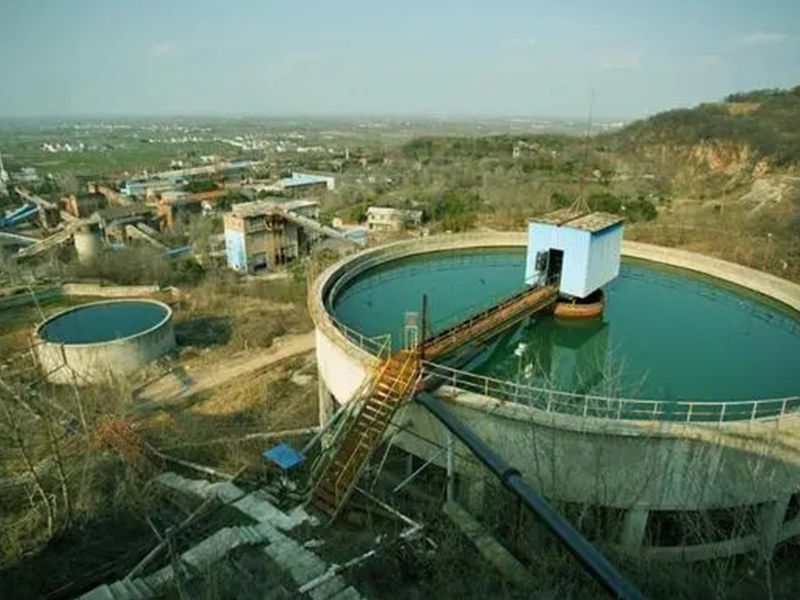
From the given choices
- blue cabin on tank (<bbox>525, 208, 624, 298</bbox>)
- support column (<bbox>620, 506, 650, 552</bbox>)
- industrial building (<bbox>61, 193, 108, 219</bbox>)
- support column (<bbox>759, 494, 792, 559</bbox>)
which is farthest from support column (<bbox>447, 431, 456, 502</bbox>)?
industrial building (<bbox>61, 193, 108, 219</bbox>)

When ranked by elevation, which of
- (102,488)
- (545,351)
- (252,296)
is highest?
(545,351)

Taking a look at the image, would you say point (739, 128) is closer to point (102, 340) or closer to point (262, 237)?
point (262, 237)

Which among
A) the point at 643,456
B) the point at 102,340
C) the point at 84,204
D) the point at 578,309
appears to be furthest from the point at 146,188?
the point at 643,456

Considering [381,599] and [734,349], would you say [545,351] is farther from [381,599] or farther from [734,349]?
[381,599]

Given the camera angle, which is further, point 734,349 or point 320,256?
point 320,256

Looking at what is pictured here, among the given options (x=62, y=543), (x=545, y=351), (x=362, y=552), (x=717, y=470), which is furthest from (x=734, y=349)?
(x=62, y=543)

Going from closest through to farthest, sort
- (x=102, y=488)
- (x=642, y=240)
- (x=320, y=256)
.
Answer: (x=102, y=488) < (x=642, y=240) < (x=320, y=256)
